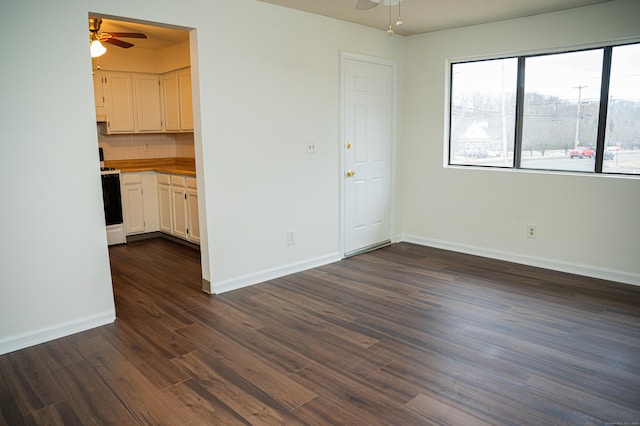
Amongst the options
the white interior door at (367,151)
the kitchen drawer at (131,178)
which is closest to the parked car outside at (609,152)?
the white interior door at (367,151)

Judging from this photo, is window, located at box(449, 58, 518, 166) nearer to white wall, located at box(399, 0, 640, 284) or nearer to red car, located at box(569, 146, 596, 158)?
white wall, located at box(399, 0, 640, 284)

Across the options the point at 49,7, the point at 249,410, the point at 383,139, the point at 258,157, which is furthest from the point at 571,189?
the point at 49,7

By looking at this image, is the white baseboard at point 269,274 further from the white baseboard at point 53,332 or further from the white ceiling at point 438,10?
the white ceiling at point 438,10

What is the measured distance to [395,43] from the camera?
5.55 m

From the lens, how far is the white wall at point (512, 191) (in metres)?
4.30

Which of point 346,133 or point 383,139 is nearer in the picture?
point 346,133

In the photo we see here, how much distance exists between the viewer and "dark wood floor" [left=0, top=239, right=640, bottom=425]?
2402 millimetres

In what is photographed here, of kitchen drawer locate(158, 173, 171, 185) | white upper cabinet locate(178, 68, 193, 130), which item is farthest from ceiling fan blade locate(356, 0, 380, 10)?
kitchen drawer locate(158, 173, 171, 185)

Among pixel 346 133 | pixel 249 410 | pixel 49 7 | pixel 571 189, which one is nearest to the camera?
pixel 249 410

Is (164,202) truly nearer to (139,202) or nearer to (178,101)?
(139,202)

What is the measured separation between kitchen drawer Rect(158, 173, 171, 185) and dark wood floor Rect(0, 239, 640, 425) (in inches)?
68.5

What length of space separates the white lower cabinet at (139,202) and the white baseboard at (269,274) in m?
2.51

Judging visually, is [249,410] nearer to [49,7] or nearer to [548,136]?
[49,7]

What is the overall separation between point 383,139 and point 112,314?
3522mm
